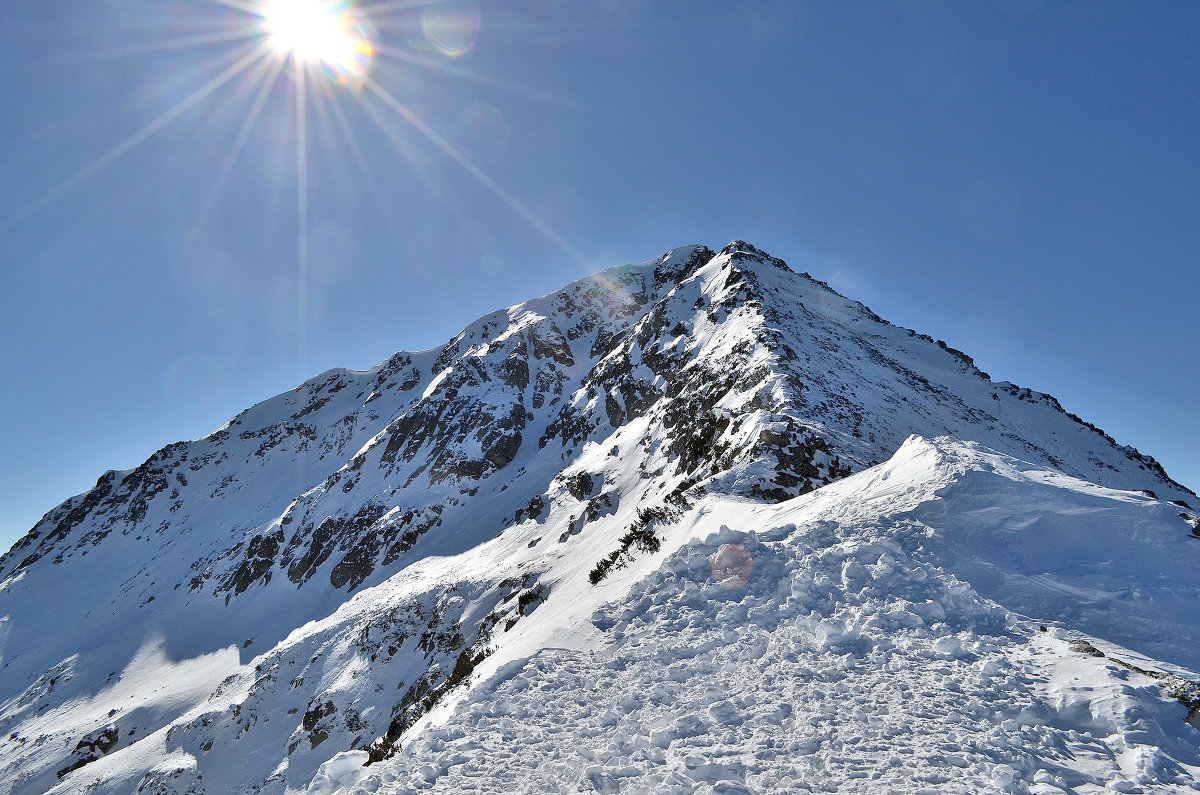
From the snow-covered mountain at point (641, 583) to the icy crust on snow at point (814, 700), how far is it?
44 millimetres

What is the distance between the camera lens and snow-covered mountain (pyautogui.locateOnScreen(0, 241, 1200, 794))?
6.27m

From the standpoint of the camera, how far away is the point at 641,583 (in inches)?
417

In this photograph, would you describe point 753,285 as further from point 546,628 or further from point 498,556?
point 546,628

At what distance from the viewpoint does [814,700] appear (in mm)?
6703

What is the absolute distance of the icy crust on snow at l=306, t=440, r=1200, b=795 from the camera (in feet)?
17.9

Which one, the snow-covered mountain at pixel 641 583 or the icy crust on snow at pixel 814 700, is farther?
the snow-covered mountain at pixel 641 583

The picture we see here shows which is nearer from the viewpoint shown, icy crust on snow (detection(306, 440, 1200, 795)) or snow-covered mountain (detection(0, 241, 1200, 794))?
icy crust on snow (detection(306, 440, 1200, 795))

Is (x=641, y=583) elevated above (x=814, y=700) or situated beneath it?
elevated above

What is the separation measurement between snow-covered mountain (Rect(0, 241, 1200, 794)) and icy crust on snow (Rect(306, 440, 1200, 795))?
0.14 ft

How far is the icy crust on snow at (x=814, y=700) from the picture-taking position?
5.46 metres

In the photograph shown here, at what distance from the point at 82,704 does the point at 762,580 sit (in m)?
82.0

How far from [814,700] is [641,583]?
4389 millimetres

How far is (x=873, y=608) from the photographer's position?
8.32 m

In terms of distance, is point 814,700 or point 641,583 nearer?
point 814,700
